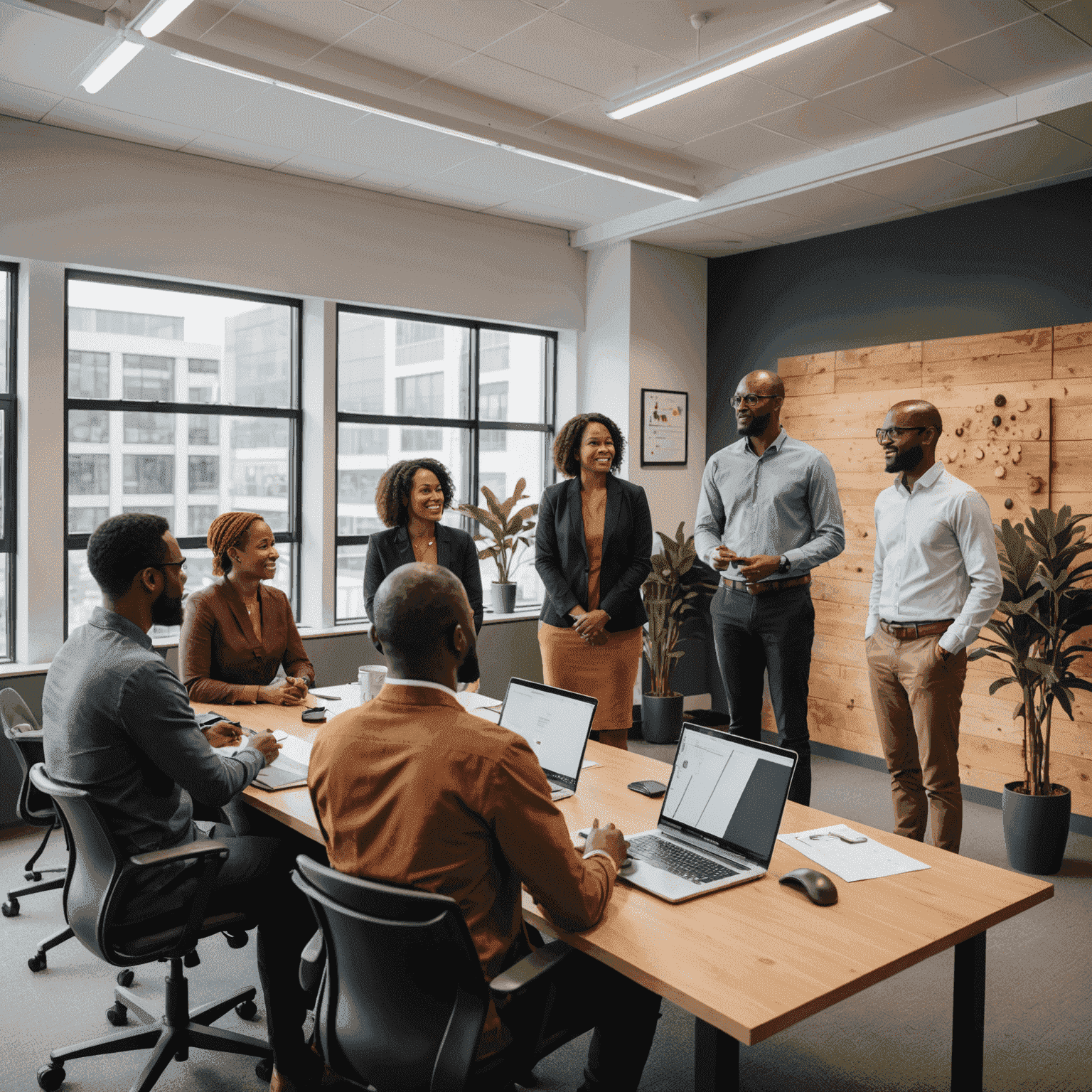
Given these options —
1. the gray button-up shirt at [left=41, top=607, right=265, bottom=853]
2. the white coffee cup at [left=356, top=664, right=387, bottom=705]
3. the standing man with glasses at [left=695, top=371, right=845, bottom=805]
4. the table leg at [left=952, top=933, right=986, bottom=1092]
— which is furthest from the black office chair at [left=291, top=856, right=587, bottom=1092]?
the standing man with glasses at [left=695, top=371, right=845, bottom=805]

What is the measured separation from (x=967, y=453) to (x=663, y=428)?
1.82 meters

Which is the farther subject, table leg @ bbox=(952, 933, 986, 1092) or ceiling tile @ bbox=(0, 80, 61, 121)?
ceiling tile @ bbox=(0, 80, 61, 121)

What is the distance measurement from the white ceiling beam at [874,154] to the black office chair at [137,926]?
12.6 ft

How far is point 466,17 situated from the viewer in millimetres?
3207

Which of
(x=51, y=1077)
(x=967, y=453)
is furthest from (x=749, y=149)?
(x=51, y=1077)

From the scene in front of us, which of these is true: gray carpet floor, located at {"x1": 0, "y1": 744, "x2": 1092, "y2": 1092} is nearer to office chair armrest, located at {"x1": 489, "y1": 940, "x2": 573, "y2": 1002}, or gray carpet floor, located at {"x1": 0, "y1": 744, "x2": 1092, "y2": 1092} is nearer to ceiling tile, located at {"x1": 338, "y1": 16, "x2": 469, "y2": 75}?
office chair armrest, located at {"x1": 489, "y1": 940, "x2": 573, "y2": 1002}

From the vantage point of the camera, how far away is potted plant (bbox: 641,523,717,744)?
557cm

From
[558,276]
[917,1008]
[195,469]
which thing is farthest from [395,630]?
[558,276]

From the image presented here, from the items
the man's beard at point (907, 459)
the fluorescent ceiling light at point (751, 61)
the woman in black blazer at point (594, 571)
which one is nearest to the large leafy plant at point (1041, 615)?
the man's beard at point (907, 459)

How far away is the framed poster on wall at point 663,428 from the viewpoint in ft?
18.9

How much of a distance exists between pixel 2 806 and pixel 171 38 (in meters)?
3.13

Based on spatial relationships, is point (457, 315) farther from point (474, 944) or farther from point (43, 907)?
point (474, 944)

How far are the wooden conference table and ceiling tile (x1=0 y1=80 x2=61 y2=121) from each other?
10.9ft

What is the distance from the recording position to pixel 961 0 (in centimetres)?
301
